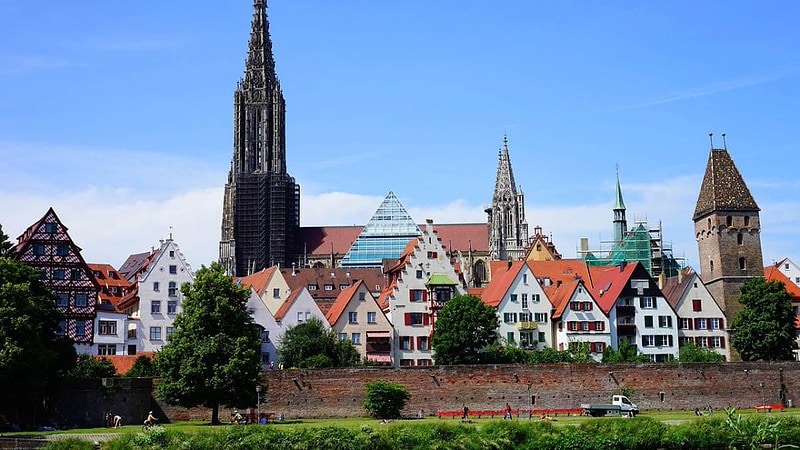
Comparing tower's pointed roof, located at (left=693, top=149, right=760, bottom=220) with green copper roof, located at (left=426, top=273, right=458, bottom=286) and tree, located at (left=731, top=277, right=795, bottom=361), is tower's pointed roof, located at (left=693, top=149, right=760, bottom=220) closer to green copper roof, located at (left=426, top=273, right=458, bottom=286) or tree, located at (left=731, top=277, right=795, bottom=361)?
tree, located at (left=731, top=277, right=795, bottom=361)

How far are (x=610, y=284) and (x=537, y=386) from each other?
987 inches

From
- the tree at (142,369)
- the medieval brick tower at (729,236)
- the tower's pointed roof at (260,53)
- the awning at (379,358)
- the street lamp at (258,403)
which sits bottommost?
the street lamp at (258,403)

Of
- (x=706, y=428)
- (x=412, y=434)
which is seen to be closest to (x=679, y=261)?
(x=706, y=428)

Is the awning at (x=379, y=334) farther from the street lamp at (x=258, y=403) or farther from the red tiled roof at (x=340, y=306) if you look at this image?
the street lamp at (x=258, y=403)

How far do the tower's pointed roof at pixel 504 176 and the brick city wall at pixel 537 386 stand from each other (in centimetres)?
10433

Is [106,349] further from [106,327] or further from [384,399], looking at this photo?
[384,399]

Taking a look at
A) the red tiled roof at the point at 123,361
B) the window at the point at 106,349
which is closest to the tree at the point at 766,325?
the red tiled roof at the point at 123,361

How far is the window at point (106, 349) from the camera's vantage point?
86.8 m

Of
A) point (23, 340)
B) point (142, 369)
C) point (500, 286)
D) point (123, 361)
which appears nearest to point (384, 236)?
point (500, 286)

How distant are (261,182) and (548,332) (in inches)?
3549

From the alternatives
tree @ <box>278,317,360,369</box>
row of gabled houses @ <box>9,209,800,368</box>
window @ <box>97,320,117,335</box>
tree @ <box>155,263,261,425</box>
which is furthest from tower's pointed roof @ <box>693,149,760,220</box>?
window @ <box>97,320,117,335</box>

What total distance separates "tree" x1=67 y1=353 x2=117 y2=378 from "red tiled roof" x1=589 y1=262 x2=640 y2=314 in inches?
1635

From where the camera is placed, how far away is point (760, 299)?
83250 millimetres

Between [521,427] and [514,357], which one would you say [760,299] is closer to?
[514,357]
